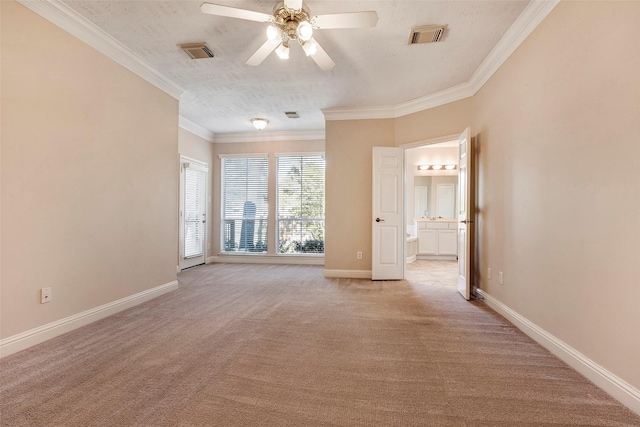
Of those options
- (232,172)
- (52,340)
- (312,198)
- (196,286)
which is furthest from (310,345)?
(232,172)

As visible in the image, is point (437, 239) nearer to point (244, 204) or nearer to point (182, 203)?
point (244, 204)

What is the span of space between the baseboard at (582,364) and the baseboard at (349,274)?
2230mm

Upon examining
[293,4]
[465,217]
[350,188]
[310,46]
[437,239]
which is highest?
[293,4]

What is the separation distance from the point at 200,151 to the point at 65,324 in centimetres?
415

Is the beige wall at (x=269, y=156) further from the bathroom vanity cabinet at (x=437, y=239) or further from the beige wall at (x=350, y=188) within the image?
the bathroom vanity cabinet at (x=437, y=239)

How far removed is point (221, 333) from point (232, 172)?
452cm

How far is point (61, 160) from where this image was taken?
7.99 ft

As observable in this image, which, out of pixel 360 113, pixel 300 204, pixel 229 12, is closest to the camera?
pixel 229 12

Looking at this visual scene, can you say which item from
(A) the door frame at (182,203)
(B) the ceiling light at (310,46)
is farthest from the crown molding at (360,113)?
(A) the door frame at (182,203)

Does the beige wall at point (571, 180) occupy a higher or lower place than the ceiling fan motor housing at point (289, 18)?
lower

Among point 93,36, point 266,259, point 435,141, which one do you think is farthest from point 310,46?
point 266,259

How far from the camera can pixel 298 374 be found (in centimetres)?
183

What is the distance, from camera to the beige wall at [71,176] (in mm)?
2104

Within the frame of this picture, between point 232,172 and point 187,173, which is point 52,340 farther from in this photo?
point 232,172
